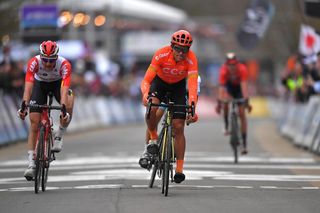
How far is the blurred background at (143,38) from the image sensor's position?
27.3 m

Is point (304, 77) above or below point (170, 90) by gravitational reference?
below

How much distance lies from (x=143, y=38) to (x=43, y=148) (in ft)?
201

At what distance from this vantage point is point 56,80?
14242 millimetres

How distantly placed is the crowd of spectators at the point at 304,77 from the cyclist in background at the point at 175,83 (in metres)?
9.50

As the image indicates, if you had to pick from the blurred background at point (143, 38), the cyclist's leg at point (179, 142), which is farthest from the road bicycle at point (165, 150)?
the blurred background at point (143, 38)

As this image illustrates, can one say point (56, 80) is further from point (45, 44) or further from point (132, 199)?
point (132, 199)

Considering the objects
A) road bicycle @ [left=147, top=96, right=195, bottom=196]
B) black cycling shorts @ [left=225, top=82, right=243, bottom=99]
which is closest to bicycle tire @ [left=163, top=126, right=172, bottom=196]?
road bicycle @ [left=147, top=96, right=195, bottom=196]

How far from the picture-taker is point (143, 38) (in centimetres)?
7444

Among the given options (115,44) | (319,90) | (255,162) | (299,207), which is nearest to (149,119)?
(299,207)

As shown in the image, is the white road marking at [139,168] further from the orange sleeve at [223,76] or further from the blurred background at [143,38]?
the blurred background at [143,38]

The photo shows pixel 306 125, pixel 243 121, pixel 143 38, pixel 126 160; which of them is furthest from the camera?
pixel 143 38

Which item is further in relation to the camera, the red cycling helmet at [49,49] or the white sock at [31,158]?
the red cycling helmet at [49,49]

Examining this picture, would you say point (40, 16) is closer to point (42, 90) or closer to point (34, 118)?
point (42, 90)

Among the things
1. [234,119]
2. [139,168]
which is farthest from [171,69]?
[234,119]
